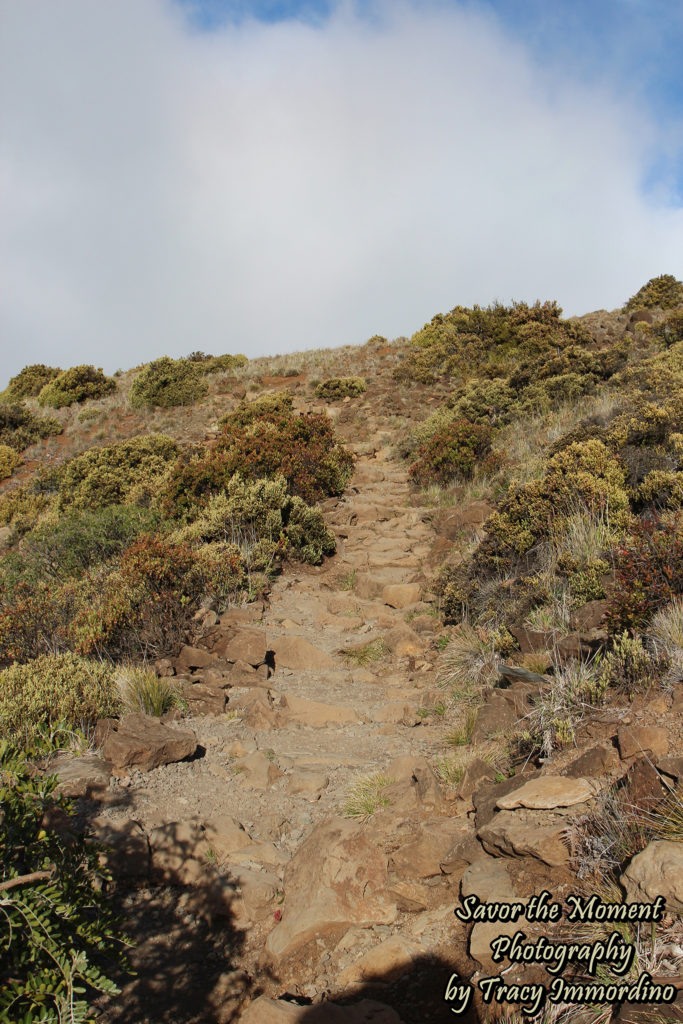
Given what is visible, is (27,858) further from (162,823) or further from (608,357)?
(608,357)

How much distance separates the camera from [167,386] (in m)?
22.5

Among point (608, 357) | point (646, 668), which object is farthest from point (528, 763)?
point (608, 357)

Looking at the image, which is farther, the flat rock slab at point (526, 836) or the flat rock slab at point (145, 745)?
the flat rock slab at point (145, 745)

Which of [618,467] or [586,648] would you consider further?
[618,467]

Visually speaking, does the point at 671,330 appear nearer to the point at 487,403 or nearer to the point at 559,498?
the point at 487,403

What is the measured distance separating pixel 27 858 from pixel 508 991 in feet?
6.74

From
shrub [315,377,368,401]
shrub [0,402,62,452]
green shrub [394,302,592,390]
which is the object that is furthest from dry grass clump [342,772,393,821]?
shrub [0,402,62,452]

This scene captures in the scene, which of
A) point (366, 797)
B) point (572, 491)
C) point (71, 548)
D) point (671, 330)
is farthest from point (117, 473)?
point (671, 330)

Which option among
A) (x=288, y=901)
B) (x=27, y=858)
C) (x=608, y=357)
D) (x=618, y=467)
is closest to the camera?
(x=27, y=858)

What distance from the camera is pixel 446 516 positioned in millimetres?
11391

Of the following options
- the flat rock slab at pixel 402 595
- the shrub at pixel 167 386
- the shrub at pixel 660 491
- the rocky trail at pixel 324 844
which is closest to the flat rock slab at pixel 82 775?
the rocky trail at pixel 324 844

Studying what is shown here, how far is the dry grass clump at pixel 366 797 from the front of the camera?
429cm

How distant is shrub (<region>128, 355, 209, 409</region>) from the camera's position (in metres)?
21.9

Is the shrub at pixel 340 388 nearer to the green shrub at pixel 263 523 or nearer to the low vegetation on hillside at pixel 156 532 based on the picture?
the low vegetation on hillside at pixel 156 532
